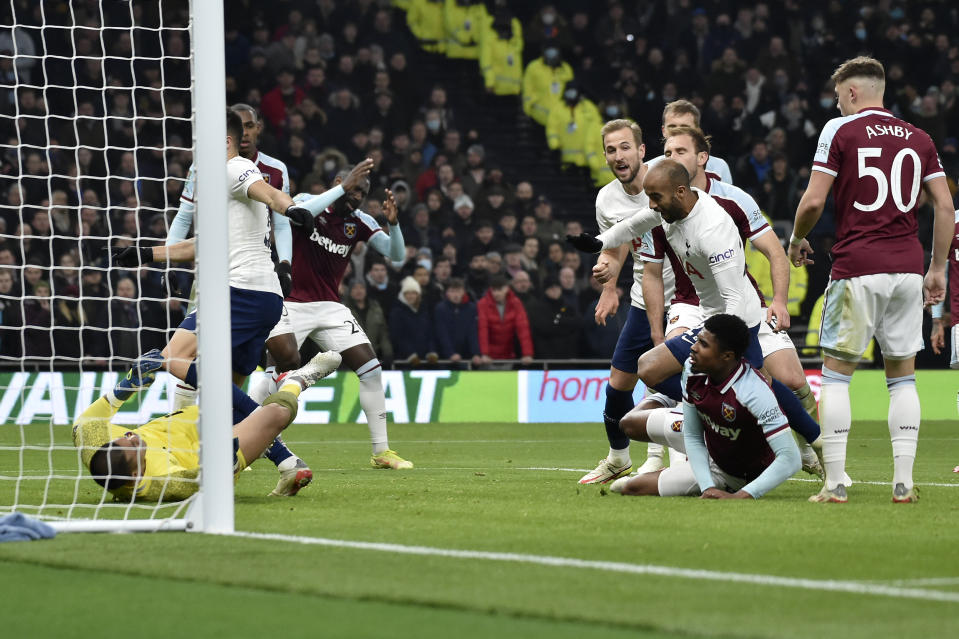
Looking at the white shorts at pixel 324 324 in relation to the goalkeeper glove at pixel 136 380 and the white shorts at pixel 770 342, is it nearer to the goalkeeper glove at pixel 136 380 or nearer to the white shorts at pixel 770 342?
the goalkeeper glove at pixel 136 380

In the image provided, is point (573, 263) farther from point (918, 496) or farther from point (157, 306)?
point (918, 496)

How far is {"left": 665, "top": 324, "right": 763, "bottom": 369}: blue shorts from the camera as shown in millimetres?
7320

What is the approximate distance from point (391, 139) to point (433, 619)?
17233 millimetres

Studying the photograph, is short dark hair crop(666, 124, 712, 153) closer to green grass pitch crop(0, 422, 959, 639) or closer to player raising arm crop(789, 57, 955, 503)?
player raising arm crop(789, 57, 955, 503)

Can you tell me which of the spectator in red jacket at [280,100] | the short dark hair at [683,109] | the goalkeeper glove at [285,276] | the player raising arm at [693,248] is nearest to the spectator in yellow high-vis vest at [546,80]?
the spectator in red jacket at [280,100]

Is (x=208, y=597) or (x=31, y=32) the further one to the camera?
(x=31, y=32)

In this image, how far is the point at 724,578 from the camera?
4328 mm

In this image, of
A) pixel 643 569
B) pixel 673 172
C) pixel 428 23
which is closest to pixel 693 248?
pixel 673 172

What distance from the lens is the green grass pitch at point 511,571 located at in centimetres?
363

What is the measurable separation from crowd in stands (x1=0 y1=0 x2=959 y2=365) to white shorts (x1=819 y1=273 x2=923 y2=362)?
29.9 ft

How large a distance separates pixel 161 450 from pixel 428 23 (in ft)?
55.7

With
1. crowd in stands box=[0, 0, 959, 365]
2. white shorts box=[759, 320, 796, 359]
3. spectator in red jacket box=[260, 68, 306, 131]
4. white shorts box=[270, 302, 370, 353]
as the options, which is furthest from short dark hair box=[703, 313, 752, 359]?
spectator in red jacket box=[260, 68, 306, 131]

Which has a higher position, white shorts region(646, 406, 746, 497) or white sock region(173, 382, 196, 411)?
white sock region(173, 382, 196, 411)

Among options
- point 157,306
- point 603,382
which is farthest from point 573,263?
point 157,306
